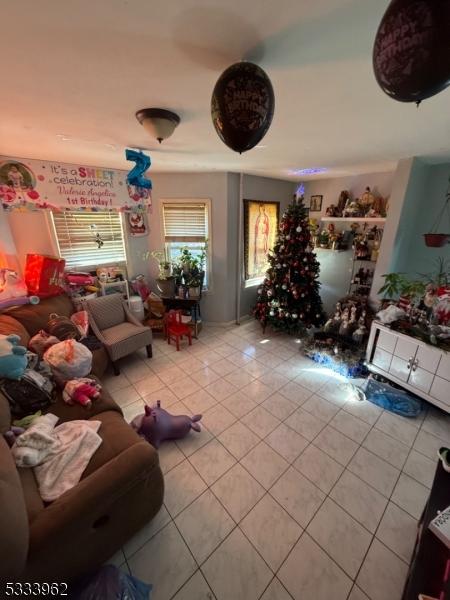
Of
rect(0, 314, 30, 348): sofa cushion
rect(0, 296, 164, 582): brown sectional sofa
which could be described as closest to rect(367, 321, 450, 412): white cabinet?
rect(0, 296, 164, 582): brown sectional sofa

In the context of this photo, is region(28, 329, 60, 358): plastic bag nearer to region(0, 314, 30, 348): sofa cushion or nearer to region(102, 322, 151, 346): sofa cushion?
region(0, 314, 30, 348): sofa cushion

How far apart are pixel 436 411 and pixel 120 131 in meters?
3.70

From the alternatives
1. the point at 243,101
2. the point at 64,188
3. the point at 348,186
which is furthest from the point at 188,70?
the point at 348,186

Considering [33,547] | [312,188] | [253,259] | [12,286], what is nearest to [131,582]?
[33,547]

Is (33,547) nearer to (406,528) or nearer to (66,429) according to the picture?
(66,429)

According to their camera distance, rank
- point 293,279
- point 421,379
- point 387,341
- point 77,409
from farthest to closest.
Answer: point 293,279 < point 387,341 < point 421,379 < point 77,409

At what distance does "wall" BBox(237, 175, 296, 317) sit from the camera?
3716 millimetres

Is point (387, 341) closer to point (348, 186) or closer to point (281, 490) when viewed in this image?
point (281, 490)

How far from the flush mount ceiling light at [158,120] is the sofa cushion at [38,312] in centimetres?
211

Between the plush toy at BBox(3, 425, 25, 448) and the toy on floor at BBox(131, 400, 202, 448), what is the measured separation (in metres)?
0.76

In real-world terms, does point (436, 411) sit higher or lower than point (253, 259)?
lower

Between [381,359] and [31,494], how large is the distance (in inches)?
120

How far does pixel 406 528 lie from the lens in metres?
1.49

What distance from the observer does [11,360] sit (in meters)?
1.66
